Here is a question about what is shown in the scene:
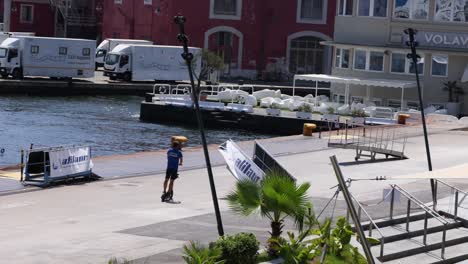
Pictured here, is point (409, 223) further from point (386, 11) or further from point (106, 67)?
point (106, 67)

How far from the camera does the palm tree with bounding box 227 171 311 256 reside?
20375 mm

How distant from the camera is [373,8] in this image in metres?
65.6

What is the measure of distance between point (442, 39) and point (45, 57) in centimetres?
2871

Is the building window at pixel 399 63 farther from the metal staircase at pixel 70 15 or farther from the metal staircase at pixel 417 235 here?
the metal staircase at pixel 70 15

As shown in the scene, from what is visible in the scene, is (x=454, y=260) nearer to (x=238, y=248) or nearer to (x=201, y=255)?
(x=238, y=248)

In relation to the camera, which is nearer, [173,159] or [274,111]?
[173,159]

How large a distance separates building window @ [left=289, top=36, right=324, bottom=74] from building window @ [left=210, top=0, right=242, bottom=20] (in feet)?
16.9

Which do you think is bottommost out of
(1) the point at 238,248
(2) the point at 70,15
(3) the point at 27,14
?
(1) the point at 238,248

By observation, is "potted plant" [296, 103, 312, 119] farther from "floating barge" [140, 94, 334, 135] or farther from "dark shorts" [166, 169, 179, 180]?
"dark shorts" [166, 169, 179, 180]

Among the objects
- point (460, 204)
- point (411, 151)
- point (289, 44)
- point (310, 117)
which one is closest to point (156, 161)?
point (411, 151)

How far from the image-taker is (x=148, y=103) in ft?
219

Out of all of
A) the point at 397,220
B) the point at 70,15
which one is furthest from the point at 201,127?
the point at 70,15

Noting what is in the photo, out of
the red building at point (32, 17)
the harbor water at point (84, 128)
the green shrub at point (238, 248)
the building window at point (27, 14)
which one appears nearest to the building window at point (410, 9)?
the harbor water at point (84, 128)

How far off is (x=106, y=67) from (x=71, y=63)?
504 cm
